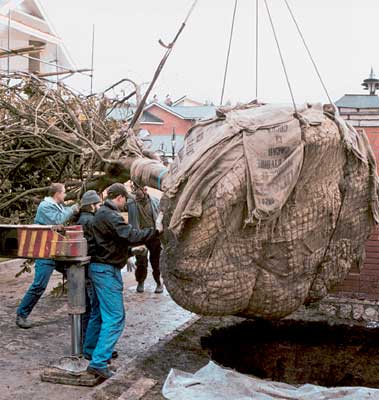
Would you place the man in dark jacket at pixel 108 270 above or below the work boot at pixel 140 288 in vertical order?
above

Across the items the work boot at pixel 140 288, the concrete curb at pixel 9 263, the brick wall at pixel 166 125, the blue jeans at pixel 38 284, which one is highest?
the brick wall at pixel 166 125

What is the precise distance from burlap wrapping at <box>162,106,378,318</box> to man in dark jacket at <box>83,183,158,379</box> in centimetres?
96

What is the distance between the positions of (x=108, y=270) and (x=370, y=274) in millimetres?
4010

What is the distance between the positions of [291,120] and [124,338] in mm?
3997

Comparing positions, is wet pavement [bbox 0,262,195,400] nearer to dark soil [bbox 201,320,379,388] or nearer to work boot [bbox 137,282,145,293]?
work boot [bbox 137,282,145,293]

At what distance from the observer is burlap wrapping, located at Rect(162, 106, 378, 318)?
4465mm

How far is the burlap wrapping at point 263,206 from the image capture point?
4.46m

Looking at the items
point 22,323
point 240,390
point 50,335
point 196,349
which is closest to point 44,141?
point 22,323

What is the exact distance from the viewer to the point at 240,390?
498 centimetres

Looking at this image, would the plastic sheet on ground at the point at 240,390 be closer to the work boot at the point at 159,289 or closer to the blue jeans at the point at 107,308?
the blue jeans at the point at 107,308

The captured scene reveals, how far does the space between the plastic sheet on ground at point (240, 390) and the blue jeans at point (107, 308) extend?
2.46ft

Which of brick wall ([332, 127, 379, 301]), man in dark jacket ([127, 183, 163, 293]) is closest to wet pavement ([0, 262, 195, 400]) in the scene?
man in dark jacket ([127, 183, 163, 293])

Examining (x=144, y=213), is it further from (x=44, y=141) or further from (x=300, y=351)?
(x=300, y=351)

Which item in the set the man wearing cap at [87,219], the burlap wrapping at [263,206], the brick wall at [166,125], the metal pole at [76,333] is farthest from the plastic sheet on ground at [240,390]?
the brick wall at [166,125]
